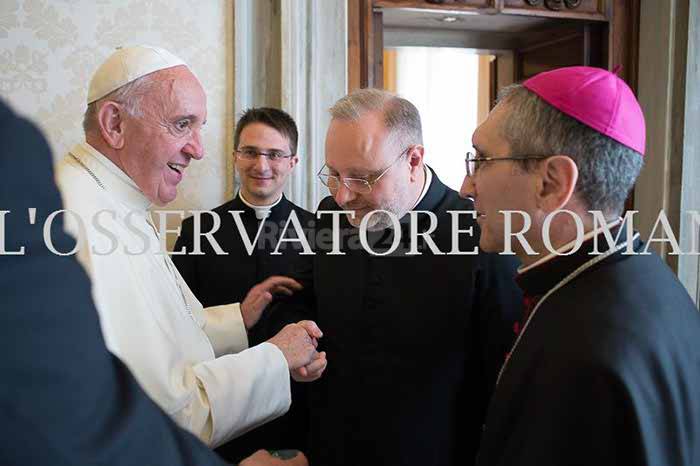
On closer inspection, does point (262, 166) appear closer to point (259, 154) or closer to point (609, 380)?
point (259, 154)

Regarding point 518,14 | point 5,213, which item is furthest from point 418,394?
point 518,14

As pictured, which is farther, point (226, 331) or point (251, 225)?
point (251, 225)

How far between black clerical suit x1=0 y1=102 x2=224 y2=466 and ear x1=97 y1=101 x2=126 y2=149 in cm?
127

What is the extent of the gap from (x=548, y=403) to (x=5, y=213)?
99cm

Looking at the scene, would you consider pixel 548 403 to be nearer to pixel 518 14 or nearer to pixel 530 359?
pixel 530 359

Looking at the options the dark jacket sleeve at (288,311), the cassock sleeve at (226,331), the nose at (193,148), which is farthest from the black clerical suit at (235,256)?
the nose at (193,148)

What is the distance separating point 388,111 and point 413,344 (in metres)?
0.77

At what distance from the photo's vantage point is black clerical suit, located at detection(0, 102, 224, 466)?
0.65m

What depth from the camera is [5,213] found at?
26.2 inches

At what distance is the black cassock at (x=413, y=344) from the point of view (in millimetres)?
2043

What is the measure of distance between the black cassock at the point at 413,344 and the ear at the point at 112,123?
844 mm

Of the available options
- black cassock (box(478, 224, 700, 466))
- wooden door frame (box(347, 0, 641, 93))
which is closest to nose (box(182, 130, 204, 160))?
black cassock (box(478, 224, 700, 466))

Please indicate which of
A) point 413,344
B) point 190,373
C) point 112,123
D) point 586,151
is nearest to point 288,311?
point 413,344

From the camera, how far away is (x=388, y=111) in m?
2.14
